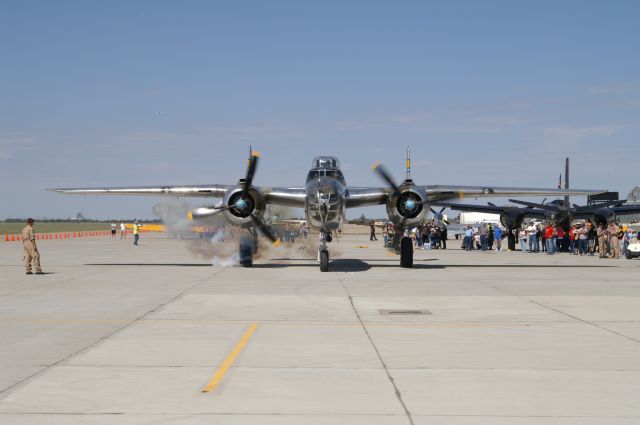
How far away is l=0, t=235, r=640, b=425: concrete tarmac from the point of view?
6688 millimetres

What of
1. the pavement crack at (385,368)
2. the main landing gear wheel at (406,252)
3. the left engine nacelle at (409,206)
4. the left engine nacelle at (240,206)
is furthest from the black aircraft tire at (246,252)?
the pavement crack at (385,368)

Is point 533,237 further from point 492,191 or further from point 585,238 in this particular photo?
point 492,191

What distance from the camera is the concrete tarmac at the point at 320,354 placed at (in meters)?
6.69

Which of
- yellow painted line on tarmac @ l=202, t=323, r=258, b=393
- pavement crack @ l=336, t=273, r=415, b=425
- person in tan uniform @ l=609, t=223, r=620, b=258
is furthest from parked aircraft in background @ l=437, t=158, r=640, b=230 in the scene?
yellow painted line on tarmac @ l=202, t=323, r=258, b=393

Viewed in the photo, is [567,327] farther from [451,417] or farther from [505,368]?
[451,417]

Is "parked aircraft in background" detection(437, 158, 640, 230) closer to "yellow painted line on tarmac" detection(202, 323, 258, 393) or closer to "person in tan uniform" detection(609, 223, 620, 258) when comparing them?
"person in tan uniform" detection(609, 223, 620, 258)

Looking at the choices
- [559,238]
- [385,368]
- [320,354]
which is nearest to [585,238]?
[559,238]

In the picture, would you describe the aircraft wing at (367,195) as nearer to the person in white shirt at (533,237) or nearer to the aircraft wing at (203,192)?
the aircraft wing at (203,192)

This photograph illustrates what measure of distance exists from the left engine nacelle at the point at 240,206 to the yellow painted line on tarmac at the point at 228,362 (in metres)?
13.4

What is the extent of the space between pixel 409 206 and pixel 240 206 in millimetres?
5970

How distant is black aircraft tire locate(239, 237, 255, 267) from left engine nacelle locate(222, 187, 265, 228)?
1.72 meters

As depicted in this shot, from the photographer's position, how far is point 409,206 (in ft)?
83.4

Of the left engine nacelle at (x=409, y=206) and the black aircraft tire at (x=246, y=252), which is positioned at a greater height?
the left engine nacelle at (x=409, y=206)

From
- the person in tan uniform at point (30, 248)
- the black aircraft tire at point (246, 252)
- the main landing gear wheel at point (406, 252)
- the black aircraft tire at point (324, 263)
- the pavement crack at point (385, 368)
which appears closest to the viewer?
the pavement crack at point (385, 368)
